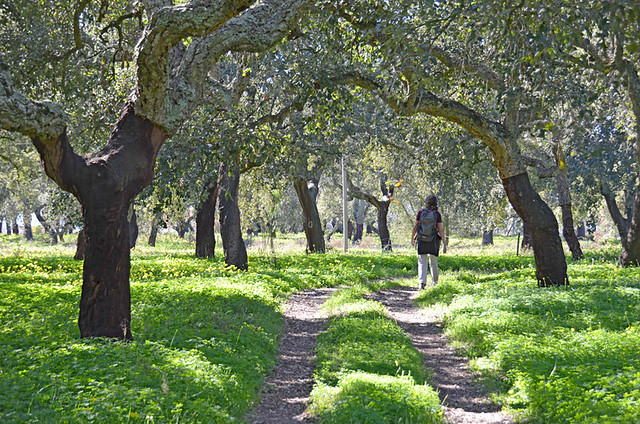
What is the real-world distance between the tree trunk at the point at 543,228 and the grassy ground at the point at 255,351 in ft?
1.80

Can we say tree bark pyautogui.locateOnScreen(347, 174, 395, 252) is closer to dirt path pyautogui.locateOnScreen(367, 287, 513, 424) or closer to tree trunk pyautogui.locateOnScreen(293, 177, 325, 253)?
tree trunk pyautogui.locateOnScreen(293, 177, 325, 253)

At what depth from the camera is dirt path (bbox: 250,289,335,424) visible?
18.6 feet

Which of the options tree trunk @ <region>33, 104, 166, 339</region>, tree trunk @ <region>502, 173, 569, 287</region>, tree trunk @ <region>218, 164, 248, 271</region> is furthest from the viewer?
tree trunk @ <region>218, 164, 248, 271</region>

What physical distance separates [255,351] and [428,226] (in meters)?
7.06

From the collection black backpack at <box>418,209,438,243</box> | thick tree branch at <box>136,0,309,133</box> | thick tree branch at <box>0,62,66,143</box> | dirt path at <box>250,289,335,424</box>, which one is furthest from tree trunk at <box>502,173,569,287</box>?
thick tree branch at <box>0,62,66,143</box>

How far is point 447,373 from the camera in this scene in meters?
7.03

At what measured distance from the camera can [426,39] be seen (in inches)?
387

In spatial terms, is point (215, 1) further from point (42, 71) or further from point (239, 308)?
point (42, 71)

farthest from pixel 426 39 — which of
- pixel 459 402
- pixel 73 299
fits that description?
pixel 73 299

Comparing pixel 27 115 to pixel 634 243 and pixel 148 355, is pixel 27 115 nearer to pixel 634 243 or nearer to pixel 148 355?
pixel 148 355

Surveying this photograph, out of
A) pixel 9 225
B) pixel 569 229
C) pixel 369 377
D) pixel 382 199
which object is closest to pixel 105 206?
pixel 369 377

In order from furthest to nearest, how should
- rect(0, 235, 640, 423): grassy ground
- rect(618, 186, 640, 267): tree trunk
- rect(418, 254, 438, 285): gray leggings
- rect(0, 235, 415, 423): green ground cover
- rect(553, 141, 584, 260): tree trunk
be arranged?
rect(553, 141, 584, 260): tree trunk, rect(618, 186, 640, 267): tree trunk, rect(418, 254, 438, 285): gray leggings, rect(0, 235, 640, 423): grassy ground, rect(0, 235, 415, 423): green ground cover

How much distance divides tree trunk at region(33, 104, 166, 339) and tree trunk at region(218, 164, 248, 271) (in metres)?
9.48

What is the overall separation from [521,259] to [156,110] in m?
17.7
